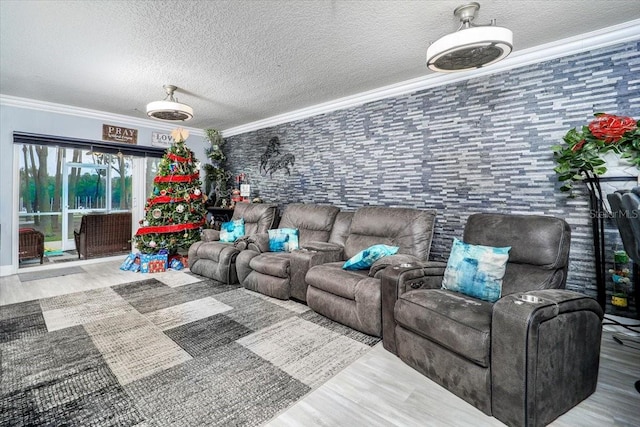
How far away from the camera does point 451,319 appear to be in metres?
1.64

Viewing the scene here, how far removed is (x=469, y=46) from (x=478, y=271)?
152 centimetres

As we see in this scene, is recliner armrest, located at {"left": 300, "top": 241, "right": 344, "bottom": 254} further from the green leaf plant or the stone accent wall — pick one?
the green leaf plant

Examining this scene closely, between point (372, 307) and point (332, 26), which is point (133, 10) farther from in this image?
point (372, 307)

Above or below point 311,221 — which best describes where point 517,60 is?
above

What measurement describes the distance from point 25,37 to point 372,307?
3.75m

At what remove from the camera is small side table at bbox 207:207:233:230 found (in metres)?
5.46

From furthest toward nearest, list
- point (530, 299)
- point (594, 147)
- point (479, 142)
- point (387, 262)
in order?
point (479, 142) < point (387, 262) < point (594, 147) < point (530, 299)

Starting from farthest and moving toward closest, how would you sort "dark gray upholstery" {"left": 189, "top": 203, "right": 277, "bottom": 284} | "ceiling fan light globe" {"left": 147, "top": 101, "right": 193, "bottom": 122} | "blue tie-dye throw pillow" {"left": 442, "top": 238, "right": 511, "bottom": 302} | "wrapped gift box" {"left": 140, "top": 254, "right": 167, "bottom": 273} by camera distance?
"wrapped gift box" {"left": 140, "top": 254, "right": 167, "bottom": 273}
"dark gray upholstery" {"left": 189, "top": 203, "right": 277, "bottom": 284}
"ceiling fan light globe" {"left": 147, "top": 101, "right": 193, "bottom": 122}
"blue tie-dye throw pillow" {"left": 442, "top": 238, "right": 511, "bottom": 302}

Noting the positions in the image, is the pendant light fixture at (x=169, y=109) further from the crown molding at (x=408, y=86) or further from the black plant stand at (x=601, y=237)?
the black plant stand at (x=601, y=237)

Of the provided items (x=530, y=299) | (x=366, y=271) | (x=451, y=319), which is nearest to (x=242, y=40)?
(x=366, y=271)

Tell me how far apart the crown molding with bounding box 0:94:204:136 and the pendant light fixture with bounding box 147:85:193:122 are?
6.36 feet

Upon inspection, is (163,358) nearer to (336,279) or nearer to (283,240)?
(336,279)

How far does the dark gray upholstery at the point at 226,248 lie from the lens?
3816 millimetres

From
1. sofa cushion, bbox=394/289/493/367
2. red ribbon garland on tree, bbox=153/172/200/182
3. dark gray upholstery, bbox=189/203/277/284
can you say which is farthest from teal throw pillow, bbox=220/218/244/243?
sofa cushion, bbox=394/289/493/367
